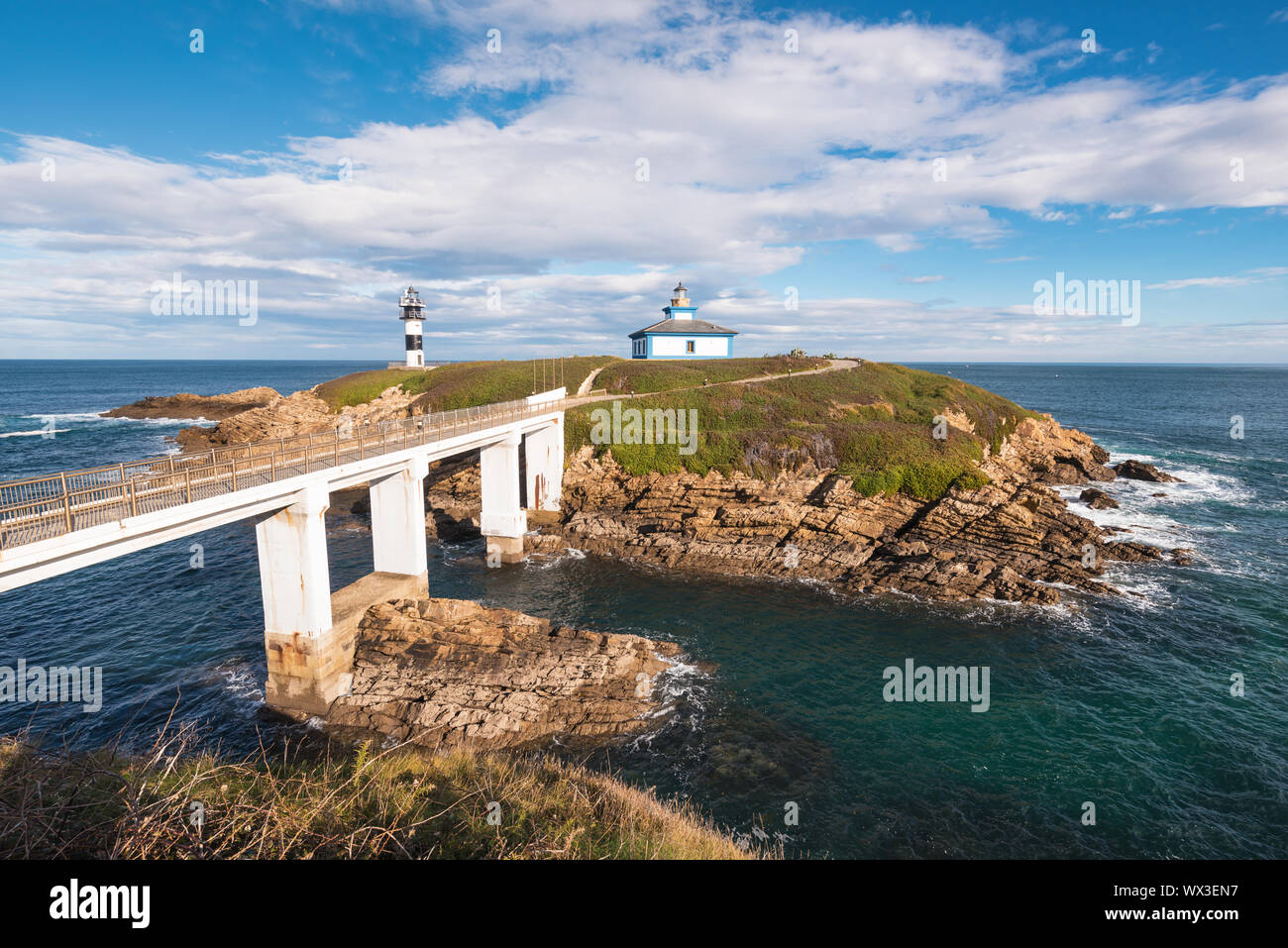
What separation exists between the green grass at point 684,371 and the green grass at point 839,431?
→ 5529 millimetres

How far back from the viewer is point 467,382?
68.6 metres

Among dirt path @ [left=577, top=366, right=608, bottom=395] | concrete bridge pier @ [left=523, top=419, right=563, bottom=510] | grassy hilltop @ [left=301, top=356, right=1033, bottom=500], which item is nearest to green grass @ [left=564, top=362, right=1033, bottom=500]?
grassy hilltop @ [left=301, top=356, right=1033, bottom=500]

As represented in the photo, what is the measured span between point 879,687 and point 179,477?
25947mm

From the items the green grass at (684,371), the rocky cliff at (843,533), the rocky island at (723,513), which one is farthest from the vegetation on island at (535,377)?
the rocky cliff at (843,533)

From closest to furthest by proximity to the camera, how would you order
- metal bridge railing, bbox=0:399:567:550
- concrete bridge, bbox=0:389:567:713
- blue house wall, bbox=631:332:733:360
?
metal bridge railing, bbox=0:399:567:550 → concrete bridge, bbox=0:389:567:713 → blue house wall, bbox=631:332:733:360

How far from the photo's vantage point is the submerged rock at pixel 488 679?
2133 centimetres

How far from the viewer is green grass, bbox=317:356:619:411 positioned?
214 feet

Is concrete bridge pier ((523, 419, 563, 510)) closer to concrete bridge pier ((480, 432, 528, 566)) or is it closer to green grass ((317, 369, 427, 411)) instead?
concrete bridge pier ((480, 432, 528, 566))

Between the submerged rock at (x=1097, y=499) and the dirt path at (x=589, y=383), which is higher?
the dirt path at (x=589, y=383)

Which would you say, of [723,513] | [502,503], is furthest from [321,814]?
[723,513]

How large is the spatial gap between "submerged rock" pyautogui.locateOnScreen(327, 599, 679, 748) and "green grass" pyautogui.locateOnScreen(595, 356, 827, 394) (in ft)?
134

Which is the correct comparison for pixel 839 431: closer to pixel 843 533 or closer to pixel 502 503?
pixel 843 533

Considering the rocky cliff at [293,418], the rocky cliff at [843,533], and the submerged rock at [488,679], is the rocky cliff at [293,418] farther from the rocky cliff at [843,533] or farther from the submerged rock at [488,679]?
the submerged rock at [488,679]

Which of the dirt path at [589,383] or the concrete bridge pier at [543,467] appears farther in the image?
the dirt path at [589,383]
